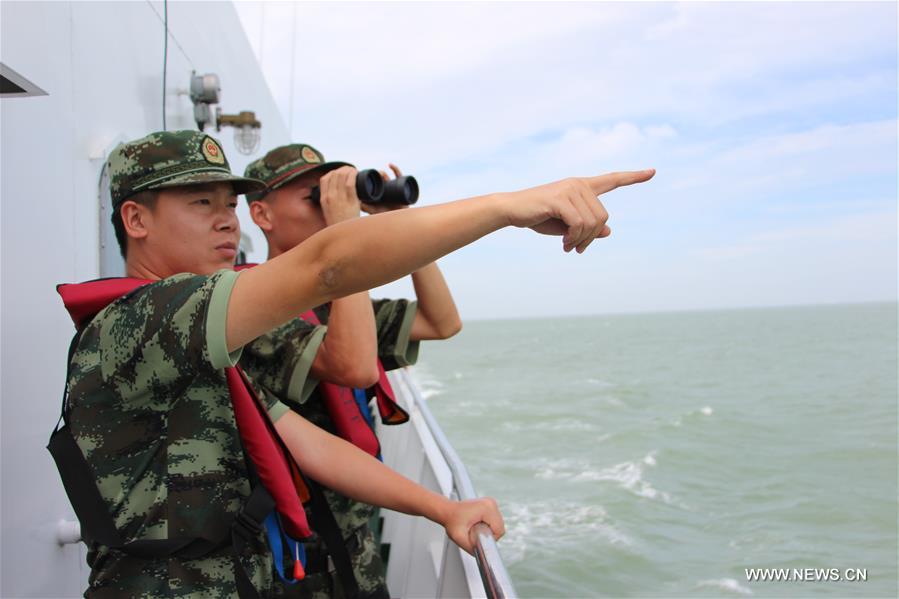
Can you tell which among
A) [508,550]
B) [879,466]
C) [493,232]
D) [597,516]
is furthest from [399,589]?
[879,466]

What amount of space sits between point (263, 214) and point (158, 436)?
1054 millimetres

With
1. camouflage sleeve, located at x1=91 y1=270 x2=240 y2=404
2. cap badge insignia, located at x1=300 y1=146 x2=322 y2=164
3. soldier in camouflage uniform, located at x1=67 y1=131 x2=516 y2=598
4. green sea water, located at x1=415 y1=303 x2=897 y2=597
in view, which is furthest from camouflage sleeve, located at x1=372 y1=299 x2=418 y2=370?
green sea water, located at x1=415 y1=303 x2=897 y2=597

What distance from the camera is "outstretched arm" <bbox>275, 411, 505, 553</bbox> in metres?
1.54

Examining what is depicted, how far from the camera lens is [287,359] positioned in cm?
187

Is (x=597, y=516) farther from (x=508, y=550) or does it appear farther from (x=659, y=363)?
(x=659, y=363)

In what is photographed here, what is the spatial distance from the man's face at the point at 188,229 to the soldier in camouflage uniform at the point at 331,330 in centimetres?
35

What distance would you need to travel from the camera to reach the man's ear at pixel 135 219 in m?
1.38

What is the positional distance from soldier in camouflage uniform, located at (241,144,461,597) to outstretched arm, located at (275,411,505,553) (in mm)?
163

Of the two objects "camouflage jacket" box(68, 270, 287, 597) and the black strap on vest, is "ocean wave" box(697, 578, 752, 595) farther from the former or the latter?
"camouflage jacket" box(68, 270, 287, 597)

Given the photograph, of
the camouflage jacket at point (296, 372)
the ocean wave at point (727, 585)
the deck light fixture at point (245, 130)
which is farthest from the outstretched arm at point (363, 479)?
the ocean wave at point (727, 585)

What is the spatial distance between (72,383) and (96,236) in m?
1.14

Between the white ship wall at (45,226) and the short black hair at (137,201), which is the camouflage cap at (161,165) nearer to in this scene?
the short black hair at (137,201)

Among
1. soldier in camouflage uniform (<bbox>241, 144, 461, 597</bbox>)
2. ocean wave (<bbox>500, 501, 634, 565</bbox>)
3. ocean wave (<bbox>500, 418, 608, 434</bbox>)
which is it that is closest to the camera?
soldier in camouflage uniform (<bbox>241, 144, 461, 597</bbox>)

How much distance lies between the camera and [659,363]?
118ft
